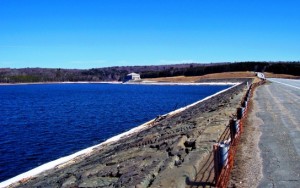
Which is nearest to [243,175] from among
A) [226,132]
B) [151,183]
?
[151,183]

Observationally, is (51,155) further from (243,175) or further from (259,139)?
(243,175)

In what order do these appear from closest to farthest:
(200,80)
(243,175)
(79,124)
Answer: (243,175) < (79,124) < (200,80)

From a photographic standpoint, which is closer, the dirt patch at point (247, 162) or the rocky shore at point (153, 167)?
the dirt patch at point (247, 162)

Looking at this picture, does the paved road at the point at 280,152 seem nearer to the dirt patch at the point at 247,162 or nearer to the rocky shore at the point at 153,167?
the dirt patch at the point at 247,162

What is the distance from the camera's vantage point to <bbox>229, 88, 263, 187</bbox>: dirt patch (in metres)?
8.15

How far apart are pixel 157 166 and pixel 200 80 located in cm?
17012

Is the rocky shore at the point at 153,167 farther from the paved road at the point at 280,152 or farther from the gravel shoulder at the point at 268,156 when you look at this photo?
the paved road at the point at 280,152

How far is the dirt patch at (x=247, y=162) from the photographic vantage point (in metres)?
8.15

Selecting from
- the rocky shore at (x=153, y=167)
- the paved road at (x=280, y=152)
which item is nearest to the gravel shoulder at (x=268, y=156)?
the paved road at (x=280, y=152)

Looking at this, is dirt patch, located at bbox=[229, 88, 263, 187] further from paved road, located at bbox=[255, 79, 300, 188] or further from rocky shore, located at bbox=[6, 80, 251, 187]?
rocky shore, located at bbox=[6, 80, 251, 187]

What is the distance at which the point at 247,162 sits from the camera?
9.73m

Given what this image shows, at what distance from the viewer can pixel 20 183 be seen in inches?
567

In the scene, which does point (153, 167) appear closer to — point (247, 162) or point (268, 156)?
point (247, 162)

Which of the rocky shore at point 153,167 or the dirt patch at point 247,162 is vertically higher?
the dirt patch at point 247,162
